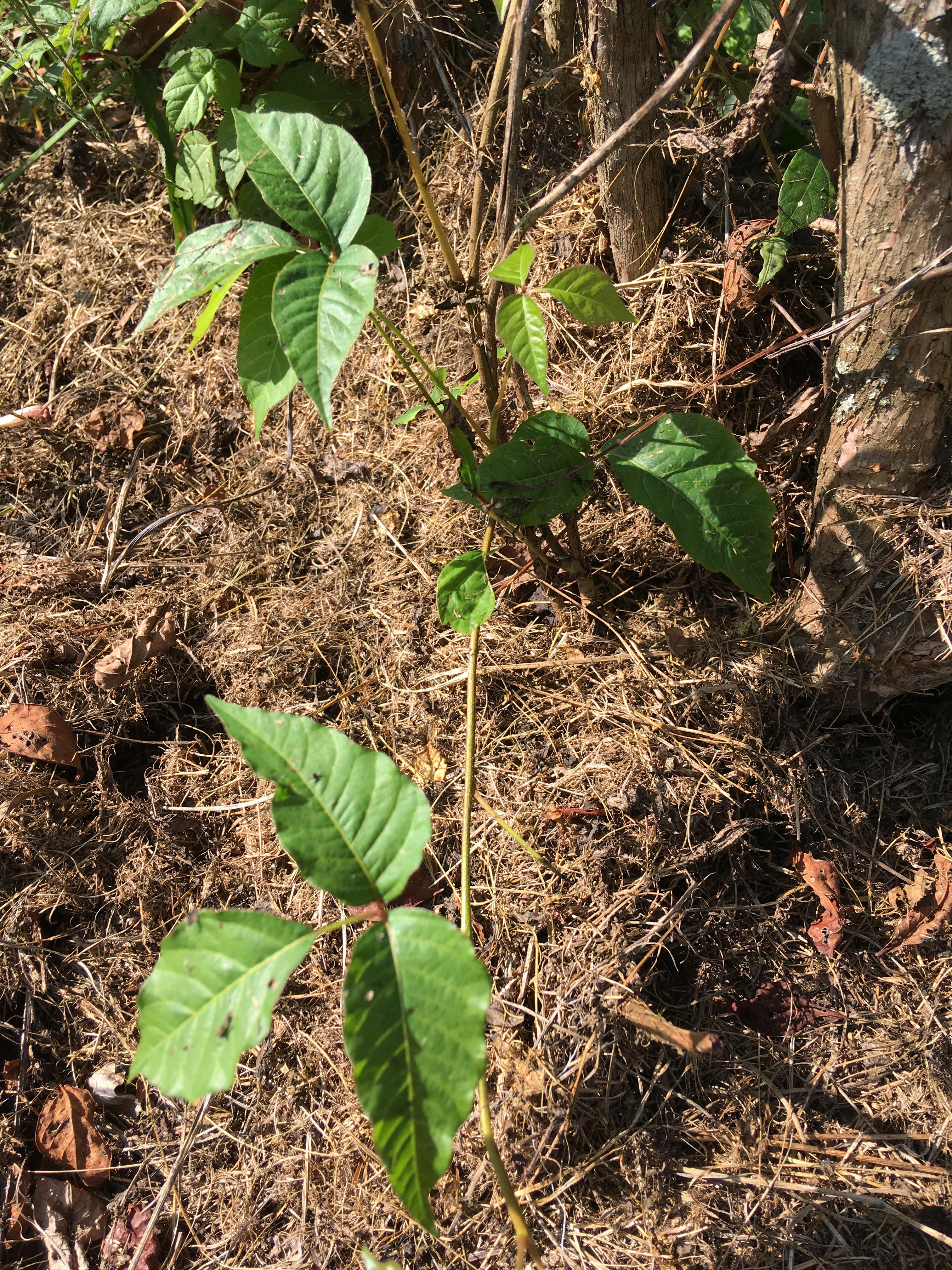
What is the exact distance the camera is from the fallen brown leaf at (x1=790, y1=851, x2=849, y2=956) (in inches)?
55.1

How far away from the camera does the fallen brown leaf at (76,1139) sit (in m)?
1.43

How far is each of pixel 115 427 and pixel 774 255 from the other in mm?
1544

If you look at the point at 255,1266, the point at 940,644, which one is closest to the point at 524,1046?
the point at 255,1266

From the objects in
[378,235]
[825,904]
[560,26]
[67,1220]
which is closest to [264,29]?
[560,26]

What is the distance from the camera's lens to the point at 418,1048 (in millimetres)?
842

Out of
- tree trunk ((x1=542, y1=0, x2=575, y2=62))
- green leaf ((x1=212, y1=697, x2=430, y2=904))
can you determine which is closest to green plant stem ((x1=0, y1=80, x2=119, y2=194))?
tree trunk ((x1=542, y1=0, x2=575, y2=62))

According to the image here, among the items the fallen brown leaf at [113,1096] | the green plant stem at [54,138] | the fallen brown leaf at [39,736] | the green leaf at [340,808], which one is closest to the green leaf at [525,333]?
the green leaf at [340,808]

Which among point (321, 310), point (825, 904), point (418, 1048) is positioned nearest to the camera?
point (418, 1048)

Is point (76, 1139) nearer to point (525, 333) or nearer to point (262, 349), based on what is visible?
point (262, 349)

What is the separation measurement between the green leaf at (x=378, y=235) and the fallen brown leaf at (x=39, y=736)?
112 centimetres

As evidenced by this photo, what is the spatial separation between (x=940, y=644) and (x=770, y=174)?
3.23 ft

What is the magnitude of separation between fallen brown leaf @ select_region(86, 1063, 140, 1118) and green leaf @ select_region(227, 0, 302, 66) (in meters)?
2.07

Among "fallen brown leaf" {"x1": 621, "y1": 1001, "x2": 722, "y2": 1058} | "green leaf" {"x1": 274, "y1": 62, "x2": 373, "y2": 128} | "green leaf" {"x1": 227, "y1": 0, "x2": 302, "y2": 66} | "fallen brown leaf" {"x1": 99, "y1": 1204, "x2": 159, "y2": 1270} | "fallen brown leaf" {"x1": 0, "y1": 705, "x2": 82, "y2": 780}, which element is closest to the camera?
"fallen brown leaf" {"x1": 621, "y1": 1001, "x2": 722, "y2": 1058}

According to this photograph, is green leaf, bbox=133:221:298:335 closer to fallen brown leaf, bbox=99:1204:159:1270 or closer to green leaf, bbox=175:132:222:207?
green leaf, bbox=175:132:222:207
